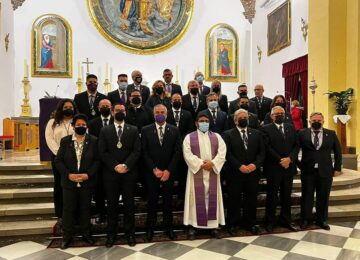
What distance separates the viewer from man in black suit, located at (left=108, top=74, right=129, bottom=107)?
501cm

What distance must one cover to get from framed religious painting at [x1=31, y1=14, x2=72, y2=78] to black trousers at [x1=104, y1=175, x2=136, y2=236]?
7.52 meters

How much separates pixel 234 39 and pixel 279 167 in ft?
27.5

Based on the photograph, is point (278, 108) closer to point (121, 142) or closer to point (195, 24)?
point (121, 142)

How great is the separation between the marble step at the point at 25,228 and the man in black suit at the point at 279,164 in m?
2.70

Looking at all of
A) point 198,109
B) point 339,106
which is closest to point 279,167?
point 198,109

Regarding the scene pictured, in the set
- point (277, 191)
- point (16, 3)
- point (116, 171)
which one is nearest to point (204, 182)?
point (277, 191)

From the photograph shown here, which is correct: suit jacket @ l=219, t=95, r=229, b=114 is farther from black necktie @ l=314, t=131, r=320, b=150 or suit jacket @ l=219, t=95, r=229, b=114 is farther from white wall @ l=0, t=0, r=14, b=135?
white wall @ l=0, t=0, r=14, b=135

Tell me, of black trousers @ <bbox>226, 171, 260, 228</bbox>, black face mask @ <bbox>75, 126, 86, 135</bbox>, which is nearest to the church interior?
black trousers @ <bbox>226, 171, 260, 228</bbox>

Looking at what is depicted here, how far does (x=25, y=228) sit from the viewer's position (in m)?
4.10

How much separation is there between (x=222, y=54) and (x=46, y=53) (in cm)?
561

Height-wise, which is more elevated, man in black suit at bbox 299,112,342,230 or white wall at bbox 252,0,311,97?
white wall at bbox 252,0,311,97

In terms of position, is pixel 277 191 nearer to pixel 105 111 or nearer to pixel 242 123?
pixel 242 123

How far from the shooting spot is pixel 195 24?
11.5 metres

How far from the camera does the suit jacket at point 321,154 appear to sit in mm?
4344
